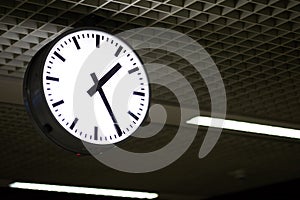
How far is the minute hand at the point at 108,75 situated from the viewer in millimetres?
2404

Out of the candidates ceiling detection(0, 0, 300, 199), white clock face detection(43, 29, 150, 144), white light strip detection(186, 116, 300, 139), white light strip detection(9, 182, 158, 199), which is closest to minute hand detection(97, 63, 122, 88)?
white clock face detection(43, 29, 150, 144)

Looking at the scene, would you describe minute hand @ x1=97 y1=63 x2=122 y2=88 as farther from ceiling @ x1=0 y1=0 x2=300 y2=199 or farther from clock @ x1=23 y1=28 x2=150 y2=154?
ceiling @ x1=0 y1=0 x2=300 y2=199

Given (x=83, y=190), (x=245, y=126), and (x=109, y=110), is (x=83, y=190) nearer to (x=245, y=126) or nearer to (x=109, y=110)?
(x=245, y=126)

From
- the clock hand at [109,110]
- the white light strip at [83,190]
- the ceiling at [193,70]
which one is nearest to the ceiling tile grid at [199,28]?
the ceiling at [193,70]

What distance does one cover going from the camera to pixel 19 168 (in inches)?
239

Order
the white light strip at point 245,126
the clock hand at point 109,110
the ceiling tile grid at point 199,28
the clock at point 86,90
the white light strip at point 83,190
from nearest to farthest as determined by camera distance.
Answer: the clock at point 86,90 → the clock hand at point 109,110 → the ceiling tile grid at point 199,28 → the white light strip at point 245,126 → the white light strip at point 83,190

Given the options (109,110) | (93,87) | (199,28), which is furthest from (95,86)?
(199,28)

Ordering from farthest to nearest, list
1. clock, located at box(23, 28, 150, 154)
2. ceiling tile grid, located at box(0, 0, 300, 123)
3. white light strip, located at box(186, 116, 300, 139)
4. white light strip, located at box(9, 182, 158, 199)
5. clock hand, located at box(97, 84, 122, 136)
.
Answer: white light strip, located at box(9, 182, 158, 199) → white light strip, located at box(186, 116, 300, 139) → ceiling tile grid, located at box(0, 0, 300, 123) → clock hand, located at box(97, 84, 122, 136) → clock, located at box(23, 28, 150, 154)

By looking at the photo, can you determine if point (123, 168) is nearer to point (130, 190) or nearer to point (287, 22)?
point (130, 190)

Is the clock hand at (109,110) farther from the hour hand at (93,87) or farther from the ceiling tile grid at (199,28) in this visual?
the ceiling tile grid at (199,28)

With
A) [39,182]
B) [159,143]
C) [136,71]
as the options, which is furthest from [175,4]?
[39,182]

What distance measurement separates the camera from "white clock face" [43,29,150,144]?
7.55 ft

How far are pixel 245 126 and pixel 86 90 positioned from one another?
2345 mm

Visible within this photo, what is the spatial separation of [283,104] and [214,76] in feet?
2.65
